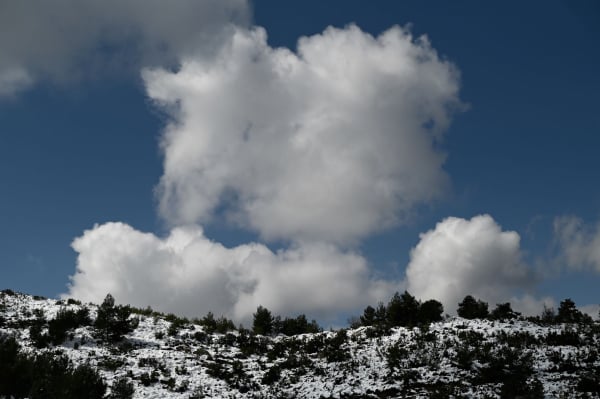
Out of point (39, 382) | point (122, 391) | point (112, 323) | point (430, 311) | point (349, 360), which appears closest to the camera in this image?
Result: point (39, 382)

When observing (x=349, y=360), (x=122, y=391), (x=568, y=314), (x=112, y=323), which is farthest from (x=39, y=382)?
(x=568, y=314)

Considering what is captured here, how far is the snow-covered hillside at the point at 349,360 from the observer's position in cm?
1590

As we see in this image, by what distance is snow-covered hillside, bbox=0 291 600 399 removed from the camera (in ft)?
52.2

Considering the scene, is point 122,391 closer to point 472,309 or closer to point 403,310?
point 403,310

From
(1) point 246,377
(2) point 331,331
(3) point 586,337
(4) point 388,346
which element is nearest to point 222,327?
(2) point 331,331

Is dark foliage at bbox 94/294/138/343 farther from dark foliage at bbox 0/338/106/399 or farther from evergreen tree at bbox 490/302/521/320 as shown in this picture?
evergreen tree at bbox 490/302/521/320

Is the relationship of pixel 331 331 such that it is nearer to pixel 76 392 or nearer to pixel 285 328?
pixel 285 328

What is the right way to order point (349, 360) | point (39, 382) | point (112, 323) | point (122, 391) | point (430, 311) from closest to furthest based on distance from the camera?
point (39, 382)
point (122, 391)
point (349, 360)
point (112, 323)
point (430, 311)

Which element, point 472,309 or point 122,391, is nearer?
point 122,391

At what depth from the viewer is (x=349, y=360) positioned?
67.3 feet

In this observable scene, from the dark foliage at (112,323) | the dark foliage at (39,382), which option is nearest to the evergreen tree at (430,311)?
the dark foliage at (112,323)

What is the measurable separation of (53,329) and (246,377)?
10.5 metres

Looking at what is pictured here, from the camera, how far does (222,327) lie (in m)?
28.3

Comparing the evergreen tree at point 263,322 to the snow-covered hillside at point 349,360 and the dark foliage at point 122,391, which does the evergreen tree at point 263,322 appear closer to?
the snow-covered hillside at point 349,360
